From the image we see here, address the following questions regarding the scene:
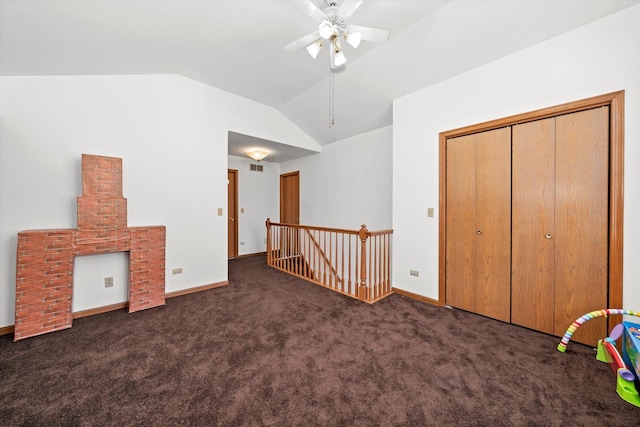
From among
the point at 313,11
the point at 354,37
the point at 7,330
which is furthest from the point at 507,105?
the point at 7,330

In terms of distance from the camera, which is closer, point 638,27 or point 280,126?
point 638,27

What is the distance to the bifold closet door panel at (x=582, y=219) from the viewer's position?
1.93 meters

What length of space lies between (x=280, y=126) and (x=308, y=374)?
398 centimetres

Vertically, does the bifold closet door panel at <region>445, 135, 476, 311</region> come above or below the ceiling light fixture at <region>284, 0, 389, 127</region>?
below

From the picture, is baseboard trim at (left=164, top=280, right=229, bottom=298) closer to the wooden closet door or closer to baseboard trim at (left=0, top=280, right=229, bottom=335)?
baseboard trim at (left=0, top=280, right=229, bottom=335)

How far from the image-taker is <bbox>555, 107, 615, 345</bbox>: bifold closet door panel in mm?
1933

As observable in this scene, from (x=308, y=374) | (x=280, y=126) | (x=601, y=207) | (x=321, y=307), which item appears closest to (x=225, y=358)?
(x=308, y=374)

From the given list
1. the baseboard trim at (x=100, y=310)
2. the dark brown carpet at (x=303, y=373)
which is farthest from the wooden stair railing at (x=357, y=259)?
the baseboard trim at (x=100, y=310)

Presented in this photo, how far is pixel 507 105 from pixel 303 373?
122 inches

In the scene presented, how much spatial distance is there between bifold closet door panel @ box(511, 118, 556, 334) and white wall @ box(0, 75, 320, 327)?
11.9 feet

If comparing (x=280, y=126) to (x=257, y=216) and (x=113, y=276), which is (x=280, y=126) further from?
(x=113, y=276)

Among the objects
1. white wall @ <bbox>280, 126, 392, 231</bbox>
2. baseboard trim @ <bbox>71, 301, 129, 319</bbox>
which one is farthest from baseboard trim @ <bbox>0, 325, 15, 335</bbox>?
white wall @ <bbox>280, 126, 392, 231</bbox>

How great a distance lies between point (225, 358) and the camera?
1.87 metres

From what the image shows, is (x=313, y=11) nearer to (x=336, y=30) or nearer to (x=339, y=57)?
(x=336, y=30)
